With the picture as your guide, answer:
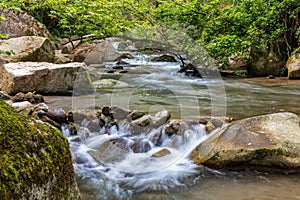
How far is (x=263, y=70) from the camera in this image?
944 centimetres

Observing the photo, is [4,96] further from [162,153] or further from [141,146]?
[162,153]

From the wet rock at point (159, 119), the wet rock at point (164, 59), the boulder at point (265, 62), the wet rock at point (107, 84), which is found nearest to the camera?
the wet rock at point (159, 119)

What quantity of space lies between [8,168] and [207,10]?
9.25 m

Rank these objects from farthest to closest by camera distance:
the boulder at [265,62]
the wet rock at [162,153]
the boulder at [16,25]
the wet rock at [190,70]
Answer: the boulder at [16,25], the wet rock at [190,70], the boulder at [265,62], the wet rock at [162,153]

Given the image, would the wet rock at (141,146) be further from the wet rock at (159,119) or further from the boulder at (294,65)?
the boulder at (294,65)

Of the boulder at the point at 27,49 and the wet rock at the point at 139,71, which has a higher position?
the boulder at the point at 27,49

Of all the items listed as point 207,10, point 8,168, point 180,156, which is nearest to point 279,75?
point 207,10

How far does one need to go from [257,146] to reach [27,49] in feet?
21.6

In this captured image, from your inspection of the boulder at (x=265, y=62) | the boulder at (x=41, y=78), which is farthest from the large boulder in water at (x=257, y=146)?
the boulder at (x=265, y=62)

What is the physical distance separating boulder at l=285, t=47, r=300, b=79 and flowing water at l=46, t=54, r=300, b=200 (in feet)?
5.27

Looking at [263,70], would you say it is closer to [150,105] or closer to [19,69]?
[150,105]

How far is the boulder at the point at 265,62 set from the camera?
30.6 ft

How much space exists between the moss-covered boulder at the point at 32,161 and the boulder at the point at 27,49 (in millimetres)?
6167

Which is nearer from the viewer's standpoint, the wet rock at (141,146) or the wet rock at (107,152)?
the wet rock at (107,152)
